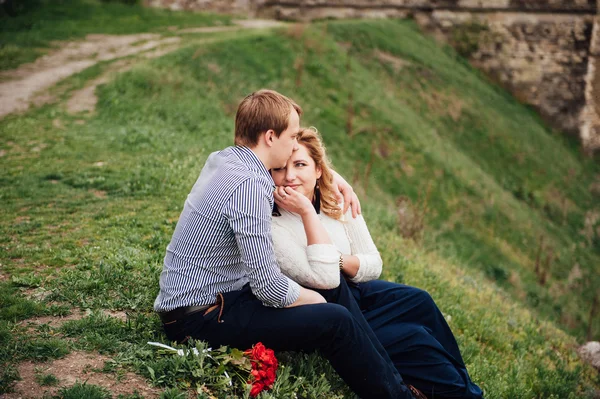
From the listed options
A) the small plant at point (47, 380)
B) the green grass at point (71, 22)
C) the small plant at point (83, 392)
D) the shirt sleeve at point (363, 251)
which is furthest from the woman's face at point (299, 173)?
the green grass at point (71, 22)

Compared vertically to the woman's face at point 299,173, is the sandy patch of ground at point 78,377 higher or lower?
lower

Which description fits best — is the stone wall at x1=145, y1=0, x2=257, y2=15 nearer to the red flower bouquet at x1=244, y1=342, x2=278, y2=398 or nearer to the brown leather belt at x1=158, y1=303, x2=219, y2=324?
the brown leather belt at x1=158, y1=303, x2=219, y2=324

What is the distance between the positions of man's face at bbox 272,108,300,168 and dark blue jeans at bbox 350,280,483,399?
45.6 inches

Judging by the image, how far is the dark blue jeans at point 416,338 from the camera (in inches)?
145

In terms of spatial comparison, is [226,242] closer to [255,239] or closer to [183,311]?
[255,239]

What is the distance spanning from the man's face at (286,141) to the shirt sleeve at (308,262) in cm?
50

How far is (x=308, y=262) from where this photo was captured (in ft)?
11.0

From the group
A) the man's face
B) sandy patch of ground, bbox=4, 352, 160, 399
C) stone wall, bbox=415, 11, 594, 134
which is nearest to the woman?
the man's face

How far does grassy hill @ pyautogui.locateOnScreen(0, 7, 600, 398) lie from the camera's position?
13.8ft

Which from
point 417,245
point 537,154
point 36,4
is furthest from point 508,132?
point 36,4

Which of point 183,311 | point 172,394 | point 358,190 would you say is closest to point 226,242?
point 183,311

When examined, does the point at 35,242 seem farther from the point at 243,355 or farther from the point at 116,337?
the point at 243,355

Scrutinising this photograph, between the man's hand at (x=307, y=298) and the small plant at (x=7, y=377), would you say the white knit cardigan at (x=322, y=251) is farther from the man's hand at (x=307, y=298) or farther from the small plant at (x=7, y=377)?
the small plant at (x=7, y=377)

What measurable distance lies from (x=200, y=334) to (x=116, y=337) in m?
0.66
